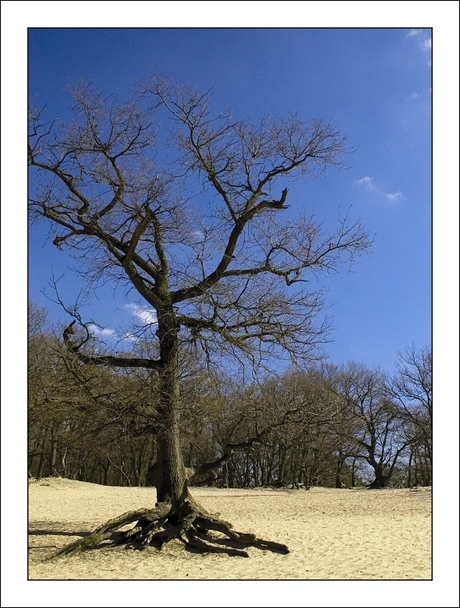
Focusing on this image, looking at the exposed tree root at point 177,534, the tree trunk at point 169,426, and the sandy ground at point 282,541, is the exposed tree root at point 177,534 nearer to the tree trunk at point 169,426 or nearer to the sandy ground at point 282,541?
the sandy ground at point 282,541

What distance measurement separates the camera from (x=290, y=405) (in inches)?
531

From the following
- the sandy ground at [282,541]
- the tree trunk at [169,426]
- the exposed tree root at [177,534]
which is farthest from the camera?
the tree trunk at [169,426]

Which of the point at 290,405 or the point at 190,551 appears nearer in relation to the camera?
the point at 190,551

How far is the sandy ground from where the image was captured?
32.1 ft

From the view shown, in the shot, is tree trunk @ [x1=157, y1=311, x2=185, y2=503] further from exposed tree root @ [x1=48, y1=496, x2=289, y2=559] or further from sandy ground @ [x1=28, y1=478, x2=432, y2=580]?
sandy ground @ [x1=28, y1=478, x2=432, y2=580]

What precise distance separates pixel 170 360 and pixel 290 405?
3.02m

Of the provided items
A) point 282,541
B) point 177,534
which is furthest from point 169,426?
point 282,541

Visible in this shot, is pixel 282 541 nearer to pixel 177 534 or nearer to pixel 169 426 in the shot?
pixel 177 534

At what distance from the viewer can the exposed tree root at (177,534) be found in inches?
455

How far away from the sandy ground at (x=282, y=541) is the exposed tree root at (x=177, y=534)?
21 centimetres

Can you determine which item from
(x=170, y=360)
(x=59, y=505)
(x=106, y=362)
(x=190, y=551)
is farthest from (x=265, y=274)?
(x=59, y=505)

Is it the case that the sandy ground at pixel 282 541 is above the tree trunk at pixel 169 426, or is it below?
below

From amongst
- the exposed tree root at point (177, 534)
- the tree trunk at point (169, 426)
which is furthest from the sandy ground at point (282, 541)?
the tree trunk at point (169, 426)
